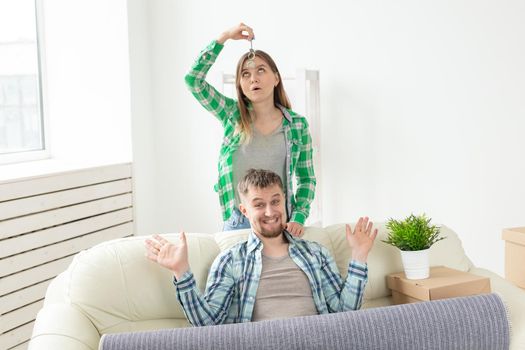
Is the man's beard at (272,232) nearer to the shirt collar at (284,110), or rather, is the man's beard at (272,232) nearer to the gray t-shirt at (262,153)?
the gray t-shirt at (262,153)

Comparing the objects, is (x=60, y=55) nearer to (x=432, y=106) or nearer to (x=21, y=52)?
(x=21, y=52)

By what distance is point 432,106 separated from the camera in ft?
10.7

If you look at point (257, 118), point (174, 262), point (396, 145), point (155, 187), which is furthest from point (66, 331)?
point (155, 187)

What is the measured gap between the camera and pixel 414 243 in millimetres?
2107

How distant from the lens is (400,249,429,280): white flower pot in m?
2.09

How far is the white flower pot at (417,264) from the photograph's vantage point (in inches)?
82.1

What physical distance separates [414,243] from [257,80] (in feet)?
2.53

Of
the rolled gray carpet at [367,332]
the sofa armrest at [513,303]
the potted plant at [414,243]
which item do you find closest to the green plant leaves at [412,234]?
the potted plant at [414,243]

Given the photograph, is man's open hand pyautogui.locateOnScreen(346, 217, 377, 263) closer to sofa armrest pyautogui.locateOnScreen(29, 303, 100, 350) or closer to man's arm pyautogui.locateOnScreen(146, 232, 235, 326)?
man's arm pyautogui.locateOnScreen(146, 232, 235, 326)

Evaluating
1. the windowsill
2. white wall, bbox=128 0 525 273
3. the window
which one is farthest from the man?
the window

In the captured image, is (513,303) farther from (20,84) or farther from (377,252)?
(20,84)

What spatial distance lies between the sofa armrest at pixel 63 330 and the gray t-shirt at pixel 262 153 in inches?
31.7

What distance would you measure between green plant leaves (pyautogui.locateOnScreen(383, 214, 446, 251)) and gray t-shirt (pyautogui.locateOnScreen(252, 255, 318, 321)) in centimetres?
31

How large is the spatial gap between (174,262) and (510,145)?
1.78 m
